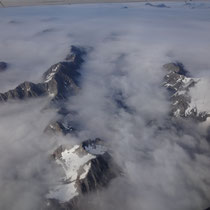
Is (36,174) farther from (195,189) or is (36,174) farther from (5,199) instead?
(195,189)

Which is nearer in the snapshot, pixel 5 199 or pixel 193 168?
pixel 5 199

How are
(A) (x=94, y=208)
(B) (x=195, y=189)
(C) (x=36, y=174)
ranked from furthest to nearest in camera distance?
(C) (x=36, y=174) → (B) (x=195, y=189) → (A) (x=94, y=208)

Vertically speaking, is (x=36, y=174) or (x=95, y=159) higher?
(x=95, y=159)

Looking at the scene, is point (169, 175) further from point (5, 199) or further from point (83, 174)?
point (5, 199)

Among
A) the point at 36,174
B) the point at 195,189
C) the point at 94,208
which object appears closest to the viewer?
the point at 94,208

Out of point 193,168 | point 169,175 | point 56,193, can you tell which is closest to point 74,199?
point 56,193

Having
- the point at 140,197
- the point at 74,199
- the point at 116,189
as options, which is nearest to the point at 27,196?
the point at 74,199
